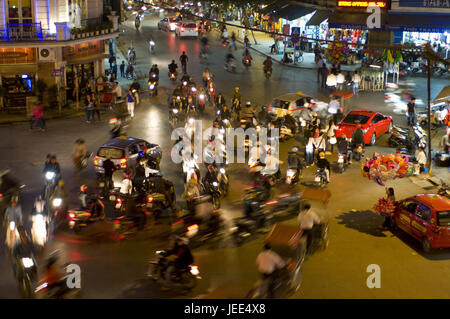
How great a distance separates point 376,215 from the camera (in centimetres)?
1780

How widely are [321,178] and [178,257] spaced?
8.70 metres

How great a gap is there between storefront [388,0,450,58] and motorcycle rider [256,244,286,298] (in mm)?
31164

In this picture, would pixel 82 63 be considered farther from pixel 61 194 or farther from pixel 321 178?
pixel 61 194

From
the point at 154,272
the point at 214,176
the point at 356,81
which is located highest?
the point at 356,81

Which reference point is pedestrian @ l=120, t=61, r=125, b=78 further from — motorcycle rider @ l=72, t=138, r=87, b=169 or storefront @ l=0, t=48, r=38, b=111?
motorcycle rider @ l=72, t=138, r=87, b=169

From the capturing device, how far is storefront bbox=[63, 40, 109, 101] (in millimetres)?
32938

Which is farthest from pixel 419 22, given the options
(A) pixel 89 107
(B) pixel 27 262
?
(B) pixel 27 262

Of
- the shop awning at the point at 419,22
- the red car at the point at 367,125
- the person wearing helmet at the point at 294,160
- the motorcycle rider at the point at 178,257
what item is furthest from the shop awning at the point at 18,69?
the shop awning at the point at 419,22

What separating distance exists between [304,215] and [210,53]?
3524cm

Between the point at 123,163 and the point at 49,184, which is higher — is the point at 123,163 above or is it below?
above

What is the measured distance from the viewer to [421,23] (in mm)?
40094

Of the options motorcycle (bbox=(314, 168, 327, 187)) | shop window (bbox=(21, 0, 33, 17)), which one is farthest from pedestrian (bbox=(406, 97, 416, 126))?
shop window (bbox=(21, 0, 33, 17))

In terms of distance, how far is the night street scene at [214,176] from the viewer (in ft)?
44.2

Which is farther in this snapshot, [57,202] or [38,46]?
[38,46]
